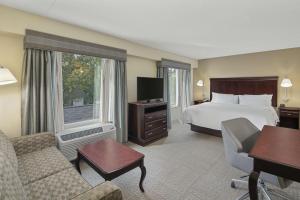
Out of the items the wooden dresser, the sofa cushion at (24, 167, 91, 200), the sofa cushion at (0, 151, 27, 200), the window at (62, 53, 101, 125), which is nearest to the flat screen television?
the wooden dresser

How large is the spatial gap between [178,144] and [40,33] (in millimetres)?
3232

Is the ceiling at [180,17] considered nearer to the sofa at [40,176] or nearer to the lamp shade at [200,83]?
the sofa at [40,176]

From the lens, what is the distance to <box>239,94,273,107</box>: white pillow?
4.58 metres

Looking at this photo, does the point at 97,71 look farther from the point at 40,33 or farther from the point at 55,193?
the point at 55,193

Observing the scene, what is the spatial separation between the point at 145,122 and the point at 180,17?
2.19 meters

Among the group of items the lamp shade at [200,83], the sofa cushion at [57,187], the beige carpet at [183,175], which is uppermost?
the lamp shade at [200,83]

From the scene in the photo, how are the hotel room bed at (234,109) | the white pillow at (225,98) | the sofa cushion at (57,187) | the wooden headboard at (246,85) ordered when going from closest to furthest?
the sofa cushion at (57,187) < the hotel room bed at (234,109) < the wooden headboard at (246,85) < the white pillow at (225,98)

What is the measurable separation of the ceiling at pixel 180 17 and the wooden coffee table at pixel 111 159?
1910 millimetres

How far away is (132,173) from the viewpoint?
8.34 feet

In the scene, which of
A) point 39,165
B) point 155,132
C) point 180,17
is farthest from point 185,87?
point 39,165

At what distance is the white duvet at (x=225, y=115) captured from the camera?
348 cm

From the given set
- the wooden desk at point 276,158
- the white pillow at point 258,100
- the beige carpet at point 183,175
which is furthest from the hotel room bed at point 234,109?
the wooden desk at point 276,158

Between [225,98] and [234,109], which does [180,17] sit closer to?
[234,109]

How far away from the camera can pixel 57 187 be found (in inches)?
59.0
